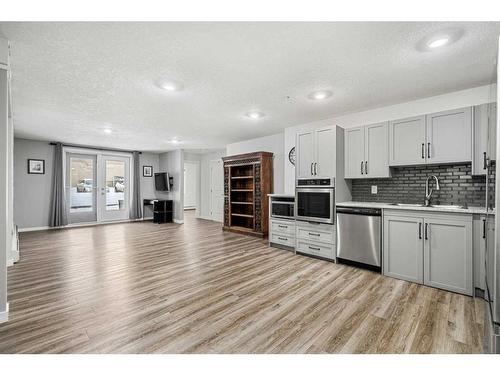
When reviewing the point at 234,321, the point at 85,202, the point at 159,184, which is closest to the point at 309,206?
the point at 234,321

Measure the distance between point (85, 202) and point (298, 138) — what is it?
23.1 feet

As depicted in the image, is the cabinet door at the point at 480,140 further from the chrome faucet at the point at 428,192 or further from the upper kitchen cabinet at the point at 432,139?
the chrome faucet at the point at 428,192

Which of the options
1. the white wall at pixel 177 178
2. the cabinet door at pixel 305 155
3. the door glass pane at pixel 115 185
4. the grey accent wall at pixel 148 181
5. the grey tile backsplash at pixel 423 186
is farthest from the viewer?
the grey accent wall at pixel 148 181

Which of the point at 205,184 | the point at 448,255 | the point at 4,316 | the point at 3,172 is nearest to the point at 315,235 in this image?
the point at 448,255

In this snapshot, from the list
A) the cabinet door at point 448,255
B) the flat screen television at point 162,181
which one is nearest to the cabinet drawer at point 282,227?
the cabinet door at point 448,255

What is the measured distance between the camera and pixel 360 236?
342cm

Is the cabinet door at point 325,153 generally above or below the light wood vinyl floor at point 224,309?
above

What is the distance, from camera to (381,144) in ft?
11.6

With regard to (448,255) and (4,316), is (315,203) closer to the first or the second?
(448,255)

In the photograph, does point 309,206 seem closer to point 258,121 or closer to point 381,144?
point 381,144

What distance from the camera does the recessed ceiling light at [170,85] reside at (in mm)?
2943

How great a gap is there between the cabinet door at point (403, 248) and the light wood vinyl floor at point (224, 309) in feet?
0.56

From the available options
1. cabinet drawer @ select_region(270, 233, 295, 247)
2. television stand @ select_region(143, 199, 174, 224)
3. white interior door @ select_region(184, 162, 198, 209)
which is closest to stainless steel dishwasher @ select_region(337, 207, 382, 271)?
cabinet drawer @ select_region(270, 233, 295, 247)

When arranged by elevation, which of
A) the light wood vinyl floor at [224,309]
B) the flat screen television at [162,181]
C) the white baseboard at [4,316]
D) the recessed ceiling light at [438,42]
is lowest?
the light wood vinyl floor at [224,309]
